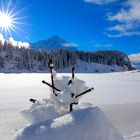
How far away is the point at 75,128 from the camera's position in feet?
7.38

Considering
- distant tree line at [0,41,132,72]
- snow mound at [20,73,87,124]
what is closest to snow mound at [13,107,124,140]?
snow mound at [20,73,87,124]

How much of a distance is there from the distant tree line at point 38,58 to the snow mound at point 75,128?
10014cm

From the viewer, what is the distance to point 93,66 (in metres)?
133

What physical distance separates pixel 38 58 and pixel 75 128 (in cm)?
11954

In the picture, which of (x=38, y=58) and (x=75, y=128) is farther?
(x=38, y=58)

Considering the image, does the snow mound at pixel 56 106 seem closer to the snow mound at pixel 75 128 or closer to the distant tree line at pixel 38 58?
the snow mound at pixel 75 128

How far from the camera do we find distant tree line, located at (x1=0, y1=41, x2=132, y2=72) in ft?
372

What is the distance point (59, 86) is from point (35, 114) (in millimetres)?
314

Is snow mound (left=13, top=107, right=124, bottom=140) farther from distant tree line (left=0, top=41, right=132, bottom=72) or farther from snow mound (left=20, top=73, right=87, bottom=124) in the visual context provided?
distant tree line (left=0, top=41, right=132, bottom=72)

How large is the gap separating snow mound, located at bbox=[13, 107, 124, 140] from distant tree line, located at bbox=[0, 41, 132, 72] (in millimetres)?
100139

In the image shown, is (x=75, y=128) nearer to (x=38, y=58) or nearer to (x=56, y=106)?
(x=56, y=106)

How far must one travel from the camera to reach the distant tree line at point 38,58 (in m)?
113

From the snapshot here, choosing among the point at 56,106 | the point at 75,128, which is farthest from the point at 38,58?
the point at 75,128

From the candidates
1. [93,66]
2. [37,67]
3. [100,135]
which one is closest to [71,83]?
[100,135]
